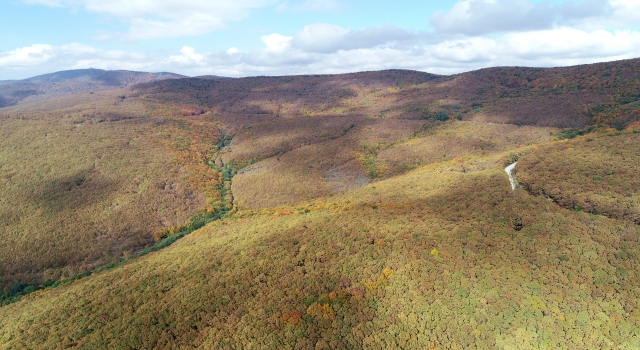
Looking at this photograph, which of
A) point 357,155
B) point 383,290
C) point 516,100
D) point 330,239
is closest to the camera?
point 383,290

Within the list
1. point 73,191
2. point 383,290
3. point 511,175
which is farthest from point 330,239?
point 73,191

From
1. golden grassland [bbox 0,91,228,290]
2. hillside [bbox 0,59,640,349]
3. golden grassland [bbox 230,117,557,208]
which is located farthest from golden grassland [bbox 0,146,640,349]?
golden grassland [bbox 230,117,557,208]

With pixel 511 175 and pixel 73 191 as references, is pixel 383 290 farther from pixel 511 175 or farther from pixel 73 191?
pixel 73 191

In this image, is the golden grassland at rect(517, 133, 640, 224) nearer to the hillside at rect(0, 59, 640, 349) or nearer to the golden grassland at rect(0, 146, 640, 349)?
the hillside at rect(0, 59, 640, 349)

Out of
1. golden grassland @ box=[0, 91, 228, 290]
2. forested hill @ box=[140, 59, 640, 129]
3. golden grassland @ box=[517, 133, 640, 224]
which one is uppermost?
forested hill @ box=[140, 59, 640, 129]

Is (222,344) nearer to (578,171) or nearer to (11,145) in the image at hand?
(578,171)
